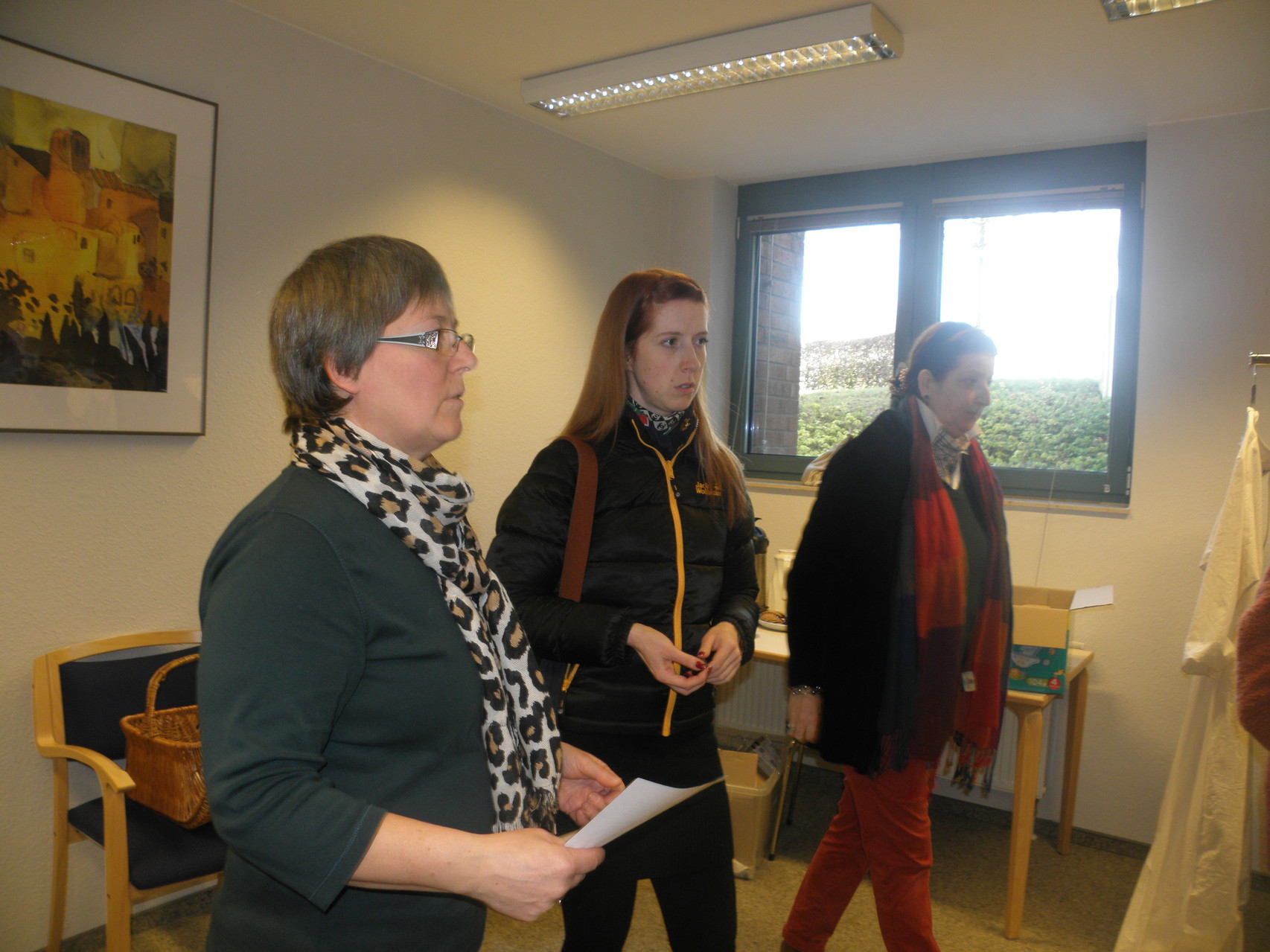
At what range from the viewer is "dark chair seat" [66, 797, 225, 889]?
1.94 meters

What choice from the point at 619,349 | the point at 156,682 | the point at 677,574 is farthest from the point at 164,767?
the point at 619,349

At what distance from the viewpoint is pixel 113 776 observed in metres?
1.96

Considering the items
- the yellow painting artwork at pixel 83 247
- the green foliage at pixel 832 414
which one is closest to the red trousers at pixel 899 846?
the yellow painting artwork at pixel 83 247

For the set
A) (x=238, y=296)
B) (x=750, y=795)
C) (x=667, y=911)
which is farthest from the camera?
(x=750, y=795)

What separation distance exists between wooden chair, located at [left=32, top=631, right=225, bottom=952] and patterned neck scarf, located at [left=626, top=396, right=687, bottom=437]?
1393 millimetres

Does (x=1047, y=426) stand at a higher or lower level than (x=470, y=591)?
higher

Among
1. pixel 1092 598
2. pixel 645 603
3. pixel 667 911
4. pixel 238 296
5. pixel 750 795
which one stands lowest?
pixel 750 795

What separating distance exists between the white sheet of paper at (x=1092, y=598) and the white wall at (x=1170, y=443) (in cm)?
48

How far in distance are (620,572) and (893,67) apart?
6.90 ft

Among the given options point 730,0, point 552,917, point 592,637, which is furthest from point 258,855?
point 730,0

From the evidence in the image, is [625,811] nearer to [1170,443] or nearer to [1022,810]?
[1022,810]

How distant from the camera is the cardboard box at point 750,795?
2930 mm

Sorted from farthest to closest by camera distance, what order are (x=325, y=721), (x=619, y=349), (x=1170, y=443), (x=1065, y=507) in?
1. (x=1065, y=507)
2. (x=1170, y=443)
3. (x=619, y=349)
4. (x=325, y=721)

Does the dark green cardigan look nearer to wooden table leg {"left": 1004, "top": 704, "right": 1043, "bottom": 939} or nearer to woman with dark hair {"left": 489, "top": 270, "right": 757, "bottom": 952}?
woman with dark hair {"left": 489, "top": 270, "right": 757, "bottom": 952}
